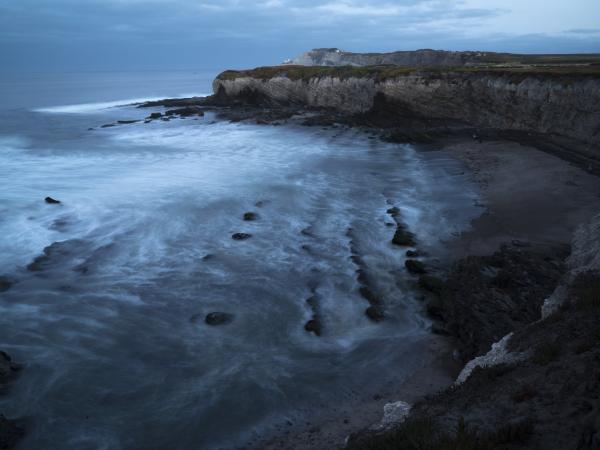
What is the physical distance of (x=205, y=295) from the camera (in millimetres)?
11953

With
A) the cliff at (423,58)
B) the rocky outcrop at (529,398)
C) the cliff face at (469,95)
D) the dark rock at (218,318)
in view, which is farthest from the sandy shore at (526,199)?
the cliff at (423,58)

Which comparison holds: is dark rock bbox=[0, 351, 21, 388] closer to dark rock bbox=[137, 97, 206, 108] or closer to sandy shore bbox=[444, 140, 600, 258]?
sandy shore bbox=[444, 140, 600, 258]

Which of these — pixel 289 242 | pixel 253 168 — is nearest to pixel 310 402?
pixel 289 242

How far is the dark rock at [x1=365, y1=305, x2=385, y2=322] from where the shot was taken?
10469 millimetres

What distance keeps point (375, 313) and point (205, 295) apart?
4.56m

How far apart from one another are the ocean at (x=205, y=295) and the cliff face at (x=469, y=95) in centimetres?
769

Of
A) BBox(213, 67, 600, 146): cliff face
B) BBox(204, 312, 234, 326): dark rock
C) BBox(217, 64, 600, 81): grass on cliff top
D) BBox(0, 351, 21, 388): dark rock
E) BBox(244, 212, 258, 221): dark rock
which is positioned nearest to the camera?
BBox(0, 351, 21, 388): dark rock

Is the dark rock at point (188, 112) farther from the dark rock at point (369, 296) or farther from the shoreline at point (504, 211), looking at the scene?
the dark rock at point (369, 296)

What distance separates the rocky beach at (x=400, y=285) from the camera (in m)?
5.68

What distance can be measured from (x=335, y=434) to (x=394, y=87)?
3512 centimetres

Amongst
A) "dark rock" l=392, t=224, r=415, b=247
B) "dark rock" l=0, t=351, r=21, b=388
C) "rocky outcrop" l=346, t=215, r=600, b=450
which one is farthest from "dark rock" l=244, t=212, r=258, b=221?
"rocky outcrop" l=346, t=215, r=600, b=450

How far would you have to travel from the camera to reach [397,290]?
1172cm

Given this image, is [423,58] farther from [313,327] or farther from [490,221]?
[313,327]

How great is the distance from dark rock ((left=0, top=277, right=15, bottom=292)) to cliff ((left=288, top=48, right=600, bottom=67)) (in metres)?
49.3
